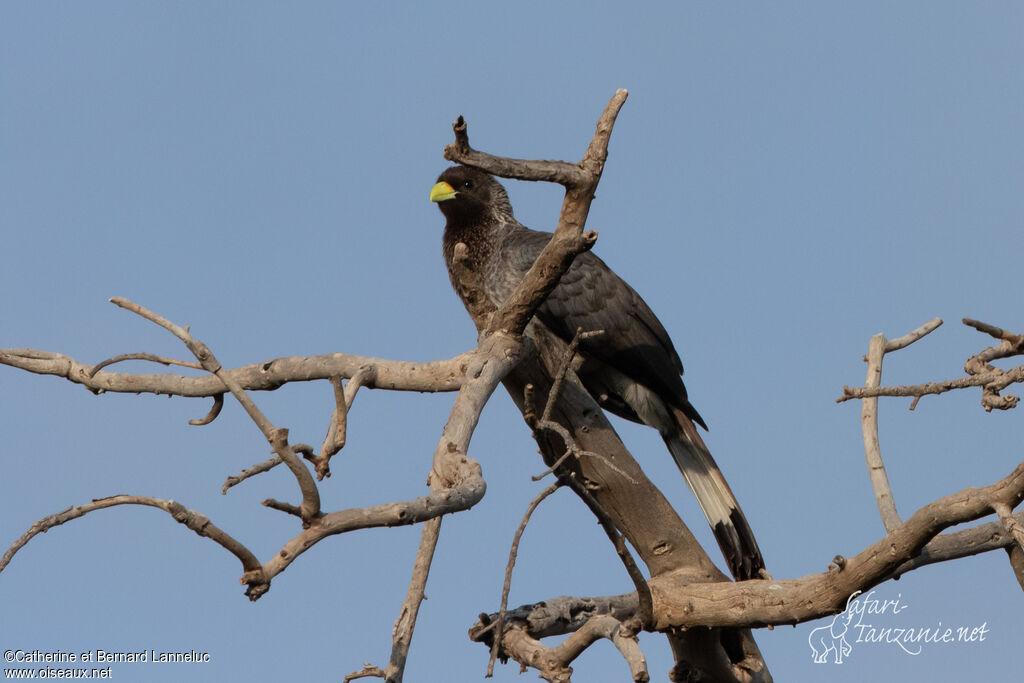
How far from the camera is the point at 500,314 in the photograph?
4488 millimetres

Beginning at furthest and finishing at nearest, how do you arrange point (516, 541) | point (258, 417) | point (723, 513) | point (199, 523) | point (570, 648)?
point (723, 513) → point (570, 648) → point (516, 541) → point (258, 417) → point (199, 523)

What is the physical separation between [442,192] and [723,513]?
2.83 metres

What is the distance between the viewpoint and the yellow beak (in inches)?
270

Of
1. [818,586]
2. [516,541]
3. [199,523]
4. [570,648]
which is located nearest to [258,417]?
[199,523]

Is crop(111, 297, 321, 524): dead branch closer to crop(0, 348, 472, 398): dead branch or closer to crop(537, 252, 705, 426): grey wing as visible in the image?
crop(0, 348, 472, 398): dead branch

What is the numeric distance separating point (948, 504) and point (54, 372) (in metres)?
4.46

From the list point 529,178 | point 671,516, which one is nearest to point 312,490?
point 529,178

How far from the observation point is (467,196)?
6.93 meters

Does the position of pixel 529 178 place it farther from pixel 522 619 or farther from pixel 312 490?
pixel 522 619

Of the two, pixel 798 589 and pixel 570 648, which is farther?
pixel 570 648

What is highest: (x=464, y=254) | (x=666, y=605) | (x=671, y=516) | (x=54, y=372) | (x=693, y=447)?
(x=54, y=372)

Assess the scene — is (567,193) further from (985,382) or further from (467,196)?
(467,196)

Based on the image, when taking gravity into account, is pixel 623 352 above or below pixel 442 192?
below

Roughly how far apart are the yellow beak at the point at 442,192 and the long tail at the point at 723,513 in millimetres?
2331
